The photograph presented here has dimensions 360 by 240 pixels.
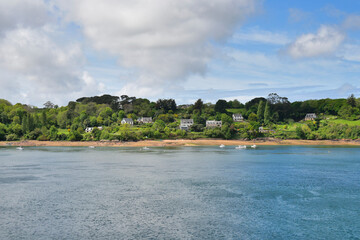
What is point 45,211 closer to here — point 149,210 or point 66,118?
point 149,210

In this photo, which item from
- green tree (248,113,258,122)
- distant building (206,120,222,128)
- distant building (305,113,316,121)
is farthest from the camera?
green tree (248,113,258,122)

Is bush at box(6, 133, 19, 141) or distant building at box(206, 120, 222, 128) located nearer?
bush at box(6, 133, 19, 141)

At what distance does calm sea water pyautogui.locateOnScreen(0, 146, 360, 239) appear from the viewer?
24.0 m

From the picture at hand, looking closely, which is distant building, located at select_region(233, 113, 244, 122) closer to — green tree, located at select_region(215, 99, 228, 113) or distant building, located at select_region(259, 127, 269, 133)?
green tree, located at select_region(215, 99, 228, 113)

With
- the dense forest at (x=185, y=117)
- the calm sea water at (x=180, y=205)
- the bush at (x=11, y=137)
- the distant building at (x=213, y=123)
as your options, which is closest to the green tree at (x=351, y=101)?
the dense forest at (x=185, y=117)

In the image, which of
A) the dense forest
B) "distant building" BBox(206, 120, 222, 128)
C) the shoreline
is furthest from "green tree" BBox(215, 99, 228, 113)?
the shoreline

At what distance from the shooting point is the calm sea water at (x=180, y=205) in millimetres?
23953

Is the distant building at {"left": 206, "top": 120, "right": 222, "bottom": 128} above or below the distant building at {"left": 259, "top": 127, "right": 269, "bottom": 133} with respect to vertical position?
above

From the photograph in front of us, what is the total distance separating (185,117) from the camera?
170m

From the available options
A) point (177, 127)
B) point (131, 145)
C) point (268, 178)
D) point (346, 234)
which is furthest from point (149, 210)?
point (177, 127)

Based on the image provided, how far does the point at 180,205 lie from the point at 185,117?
457 feet

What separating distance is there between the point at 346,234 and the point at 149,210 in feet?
53.0

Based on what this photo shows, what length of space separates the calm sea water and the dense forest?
278 ft

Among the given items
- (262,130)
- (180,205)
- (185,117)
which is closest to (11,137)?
(185,117)
